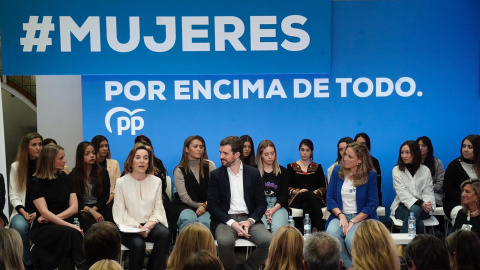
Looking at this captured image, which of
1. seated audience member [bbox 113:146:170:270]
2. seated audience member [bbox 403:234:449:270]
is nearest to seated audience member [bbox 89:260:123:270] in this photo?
seated audience member [bbox 403:234:449:270]

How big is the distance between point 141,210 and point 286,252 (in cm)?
236

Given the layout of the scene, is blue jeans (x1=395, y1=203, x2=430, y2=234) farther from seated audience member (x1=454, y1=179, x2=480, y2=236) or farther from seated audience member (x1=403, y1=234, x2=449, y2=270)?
seated audience member (x1=403, y1=234, x2=449, y2=270)

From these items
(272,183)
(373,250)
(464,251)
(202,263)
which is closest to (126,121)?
(272,183)

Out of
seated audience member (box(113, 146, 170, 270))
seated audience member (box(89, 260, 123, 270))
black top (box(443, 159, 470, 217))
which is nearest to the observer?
seated audience member (box(89, 260, 123, 270))

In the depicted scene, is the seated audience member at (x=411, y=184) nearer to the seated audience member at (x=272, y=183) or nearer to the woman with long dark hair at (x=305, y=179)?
the woman with long dark hair at (x=305, y=179)

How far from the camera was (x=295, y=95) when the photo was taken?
775 cm

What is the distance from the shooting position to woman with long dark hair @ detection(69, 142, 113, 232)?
6.46 meters

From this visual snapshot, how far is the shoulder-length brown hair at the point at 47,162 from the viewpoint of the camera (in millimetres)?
5871

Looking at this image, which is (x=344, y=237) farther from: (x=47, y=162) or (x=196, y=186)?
(x=47, y=162)

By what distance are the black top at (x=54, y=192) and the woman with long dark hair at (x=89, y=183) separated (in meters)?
0.37

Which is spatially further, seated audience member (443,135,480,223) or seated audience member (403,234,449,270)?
seated audience member (443,135,480,223)

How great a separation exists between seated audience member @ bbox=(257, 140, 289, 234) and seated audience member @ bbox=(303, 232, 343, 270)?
2.76 metres

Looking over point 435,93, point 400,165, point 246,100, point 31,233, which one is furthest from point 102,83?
point 435,93

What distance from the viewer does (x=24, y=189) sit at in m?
6.26
